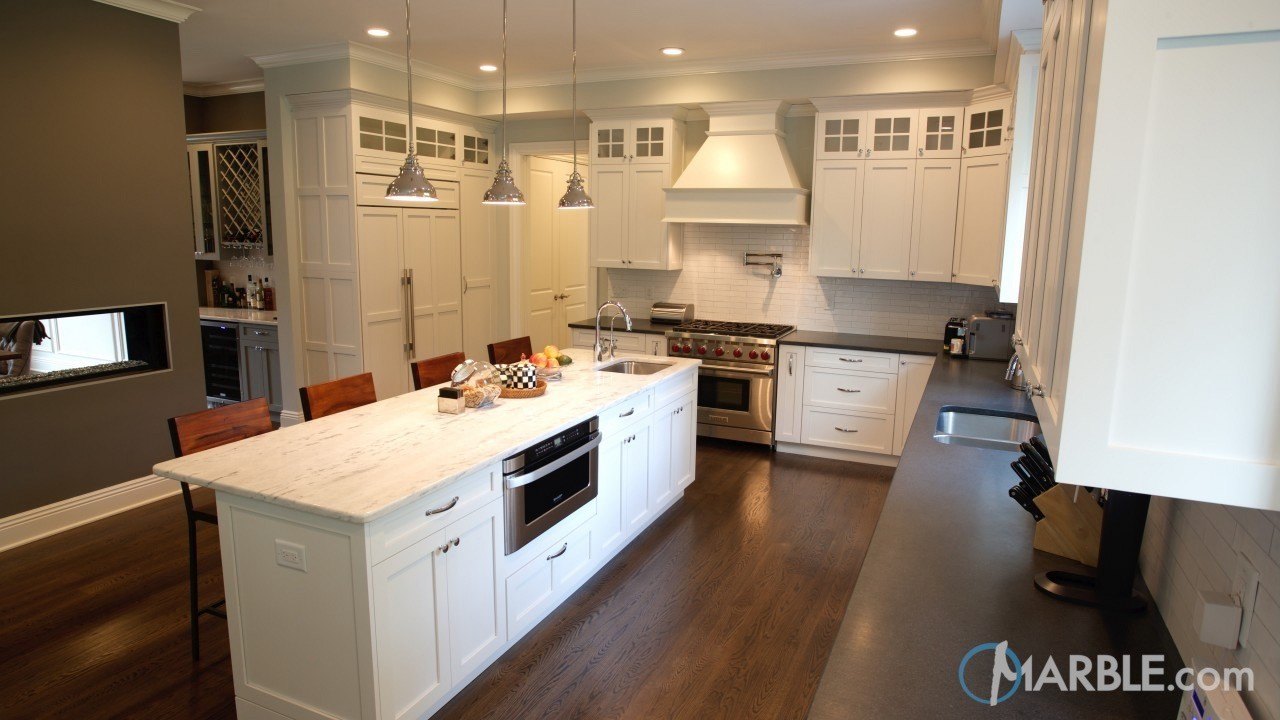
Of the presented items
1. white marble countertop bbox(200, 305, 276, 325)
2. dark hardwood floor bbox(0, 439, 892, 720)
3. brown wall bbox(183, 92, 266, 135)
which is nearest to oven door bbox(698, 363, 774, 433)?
dark hardwood floor bbox(0, 439, 892, 720)

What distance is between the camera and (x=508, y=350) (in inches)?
188

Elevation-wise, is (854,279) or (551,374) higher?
(854,279)

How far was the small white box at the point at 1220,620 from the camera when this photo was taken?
49.5 inches

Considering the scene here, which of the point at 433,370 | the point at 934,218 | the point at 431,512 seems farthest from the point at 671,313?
the point at 431,512

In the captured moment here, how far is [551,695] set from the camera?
275 cm

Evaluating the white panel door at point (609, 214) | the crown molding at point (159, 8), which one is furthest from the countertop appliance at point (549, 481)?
the crown molding at point (159, 8)

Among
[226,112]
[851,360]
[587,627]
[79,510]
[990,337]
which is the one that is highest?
[226,112]

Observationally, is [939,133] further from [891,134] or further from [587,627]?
[587,627]

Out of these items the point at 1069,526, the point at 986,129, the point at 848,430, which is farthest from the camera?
the point at 848,430

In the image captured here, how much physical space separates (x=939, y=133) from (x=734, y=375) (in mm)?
2184

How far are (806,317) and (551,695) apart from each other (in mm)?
3981

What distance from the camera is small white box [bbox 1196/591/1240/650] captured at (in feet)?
4.13

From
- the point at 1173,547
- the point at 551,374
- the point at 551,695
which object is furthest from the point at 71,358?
the point at 1173,547

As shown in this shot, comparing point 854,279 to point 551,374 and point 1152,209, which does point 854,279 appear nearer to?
point 551,374
